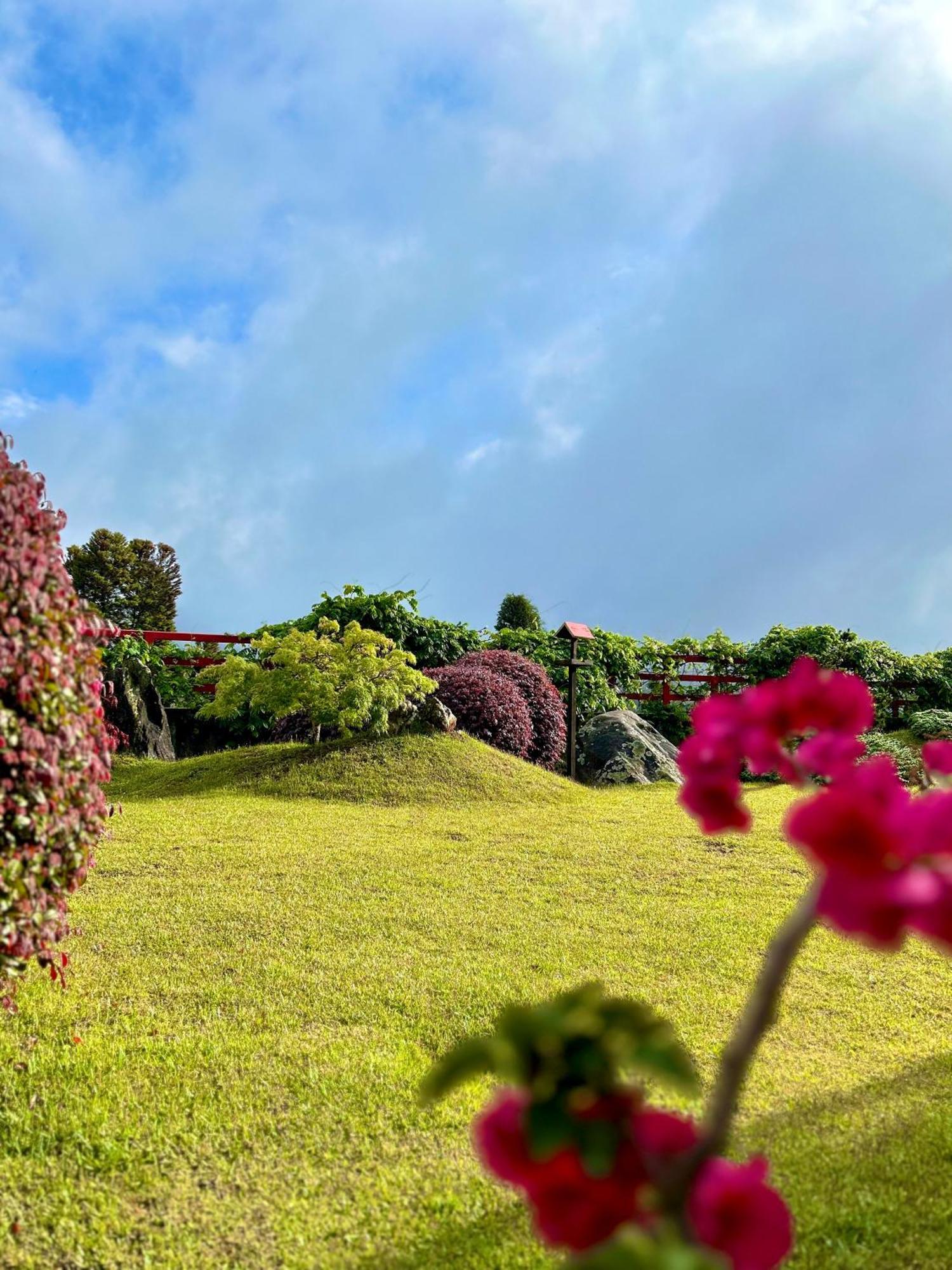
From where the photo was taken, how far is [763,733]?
4.74 feet

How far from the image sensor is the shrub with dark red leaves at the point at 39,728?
9.93 feet

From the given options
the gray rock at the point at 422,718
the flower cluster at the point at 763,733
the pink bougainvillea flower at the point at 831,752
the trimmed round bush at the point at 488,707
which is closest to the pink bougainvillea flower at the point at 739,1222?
the flower cluster at the point at 763,733

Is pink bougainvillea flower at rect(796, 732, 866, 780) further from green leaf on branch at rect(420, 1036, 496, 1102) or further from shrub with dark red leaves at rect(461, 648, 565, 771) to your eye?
shrub with dark red leaves at rect(461, 648, 565, 771)

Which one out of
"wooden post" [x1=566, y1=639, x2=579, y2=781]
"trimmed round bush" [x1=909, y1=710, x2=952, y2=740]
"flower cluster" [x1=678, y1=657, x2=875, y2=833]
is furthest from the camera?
"trimmed round bush" [x1=909, y1=710, x2=952, y2=740]

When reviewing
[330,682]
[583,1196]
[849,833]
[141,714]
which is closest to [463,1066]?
[583,1196]

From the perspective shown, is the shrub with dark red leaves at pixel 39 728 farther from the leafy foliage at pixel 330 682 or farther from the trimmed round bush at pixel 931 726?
the trimmed round bush at pixel 931 726

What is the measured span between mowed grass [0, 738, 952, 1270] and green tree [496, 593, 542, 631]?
10.6 m

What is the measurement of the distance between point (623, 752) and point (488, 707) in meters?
2.34

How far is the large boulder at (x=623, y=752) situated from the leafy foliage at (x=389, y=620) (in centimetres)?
→ 254

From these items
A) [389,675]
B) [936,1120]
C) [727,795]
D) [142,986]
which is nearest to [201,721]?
[389,675]

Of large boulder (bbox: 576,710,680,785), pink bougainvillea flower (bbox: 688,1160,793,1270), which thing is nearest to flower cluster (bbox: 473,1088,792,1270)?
pink bougainvillea flower (bbox: 688,1160,793,1270)

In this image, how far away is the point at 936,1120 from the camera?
3518 millimetres

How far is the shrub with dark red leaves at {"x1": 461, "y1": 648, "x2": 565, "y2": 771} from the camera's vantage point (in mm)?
13547

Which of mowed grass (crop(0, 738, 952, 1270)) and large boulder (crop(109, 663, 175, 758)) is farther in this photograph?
large boulder (crop(109, 663, 175, 758))
